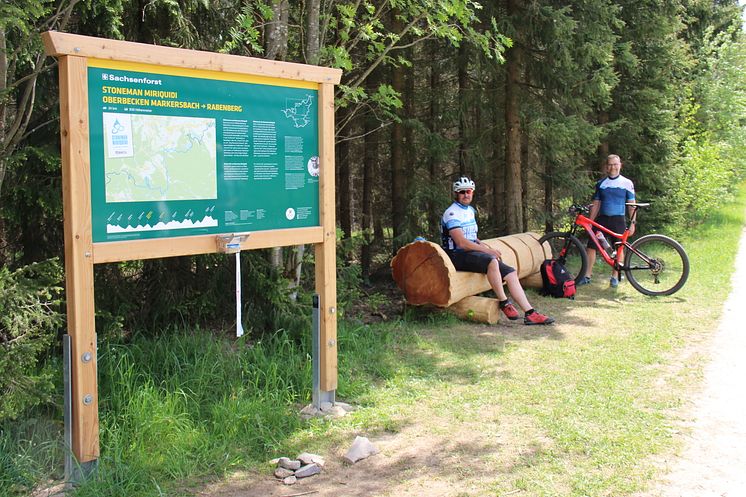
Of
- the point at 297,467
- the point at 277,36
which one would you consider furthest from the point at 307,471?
the point at 277,36

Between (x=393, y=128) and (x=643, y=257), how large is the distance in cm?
520

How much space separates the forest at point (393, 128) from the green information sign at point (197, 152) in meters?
0.77

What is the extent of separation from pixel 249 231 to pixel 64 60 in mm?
1655

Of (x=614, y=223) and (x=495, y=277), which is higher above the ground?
(x=614, y=223)

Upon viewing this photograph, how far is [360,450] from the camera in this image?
191 inches

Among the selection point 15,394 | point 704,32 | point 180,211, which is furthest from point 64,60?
point 704,32

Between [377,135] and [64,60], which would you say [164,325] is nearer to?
[64,60]

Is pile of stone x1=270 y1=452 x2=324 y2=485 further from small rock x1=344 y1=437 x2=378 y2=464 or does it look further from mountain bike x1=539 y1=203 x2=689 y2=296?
mountain bike x1=539 y1=203 x2=689 y2=296

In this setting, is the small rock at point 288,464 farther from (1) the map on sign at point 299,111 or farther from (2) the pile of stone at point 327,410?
(1) the map on sign at point 299,111

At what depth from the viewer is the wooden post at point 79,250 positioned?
13.8 feet

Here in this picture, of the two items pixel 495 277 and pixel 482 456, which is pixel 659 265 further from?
pixel 482 456

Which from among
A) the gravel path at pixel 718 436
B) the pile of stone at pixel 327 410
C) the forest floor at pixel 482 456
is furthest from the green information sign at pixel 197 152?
the gravel path at pixel 718 436

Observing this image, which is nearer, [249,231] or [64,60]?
[64,60]

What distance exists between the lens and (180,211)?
4.81 meters
